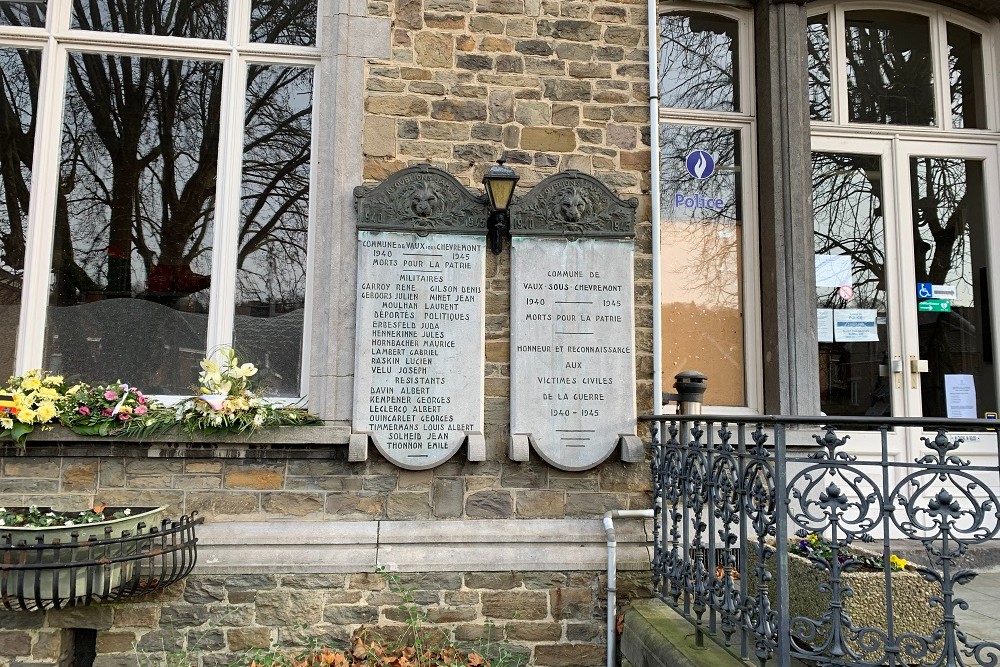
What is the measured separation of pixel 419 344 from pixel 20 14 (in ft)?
11.0

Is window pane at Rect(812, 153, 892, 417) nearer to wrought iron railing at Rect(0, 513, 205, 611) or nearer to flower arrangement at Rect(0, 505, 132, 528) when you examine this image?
wrought iron railing at Rect(0, 513, 205, 611)

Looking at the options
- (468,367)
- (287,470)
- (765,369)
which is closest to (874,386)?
(765,369)

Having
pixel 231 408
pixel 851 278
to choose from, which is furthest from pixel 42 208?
pixel 851 278

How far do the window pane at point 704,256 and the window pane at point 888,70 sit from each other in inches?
42.8

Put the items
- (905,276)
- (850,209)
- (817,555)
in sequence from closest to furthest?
(817,555) < (905,276) < (850,209)

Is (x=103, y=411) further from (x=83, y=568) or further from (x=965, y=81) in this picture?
(x=965, y=81)

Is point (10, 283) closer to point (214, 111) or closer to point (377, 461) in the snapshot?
point (214, 111)

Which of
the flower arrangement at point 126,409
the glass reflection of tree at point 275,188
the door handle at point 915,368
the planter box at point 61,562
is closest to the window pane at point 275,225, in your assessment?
the glass reflection of tree at point 275,188

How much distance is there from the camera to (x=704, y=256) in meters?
5.32

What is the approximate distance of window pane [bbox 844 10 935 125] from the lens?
5484 millimetres

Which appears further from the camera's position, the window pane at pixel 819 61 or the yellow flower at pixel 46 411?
the window pane at pixel 819 61

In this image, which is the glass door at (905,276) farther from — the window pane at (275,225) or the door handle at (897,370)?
the window pane at (275,225)

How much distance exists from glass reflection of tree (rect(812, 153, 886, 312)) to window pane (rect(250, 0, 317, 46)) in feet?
12.4

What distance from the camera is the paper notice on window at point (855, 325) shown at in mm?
5238
